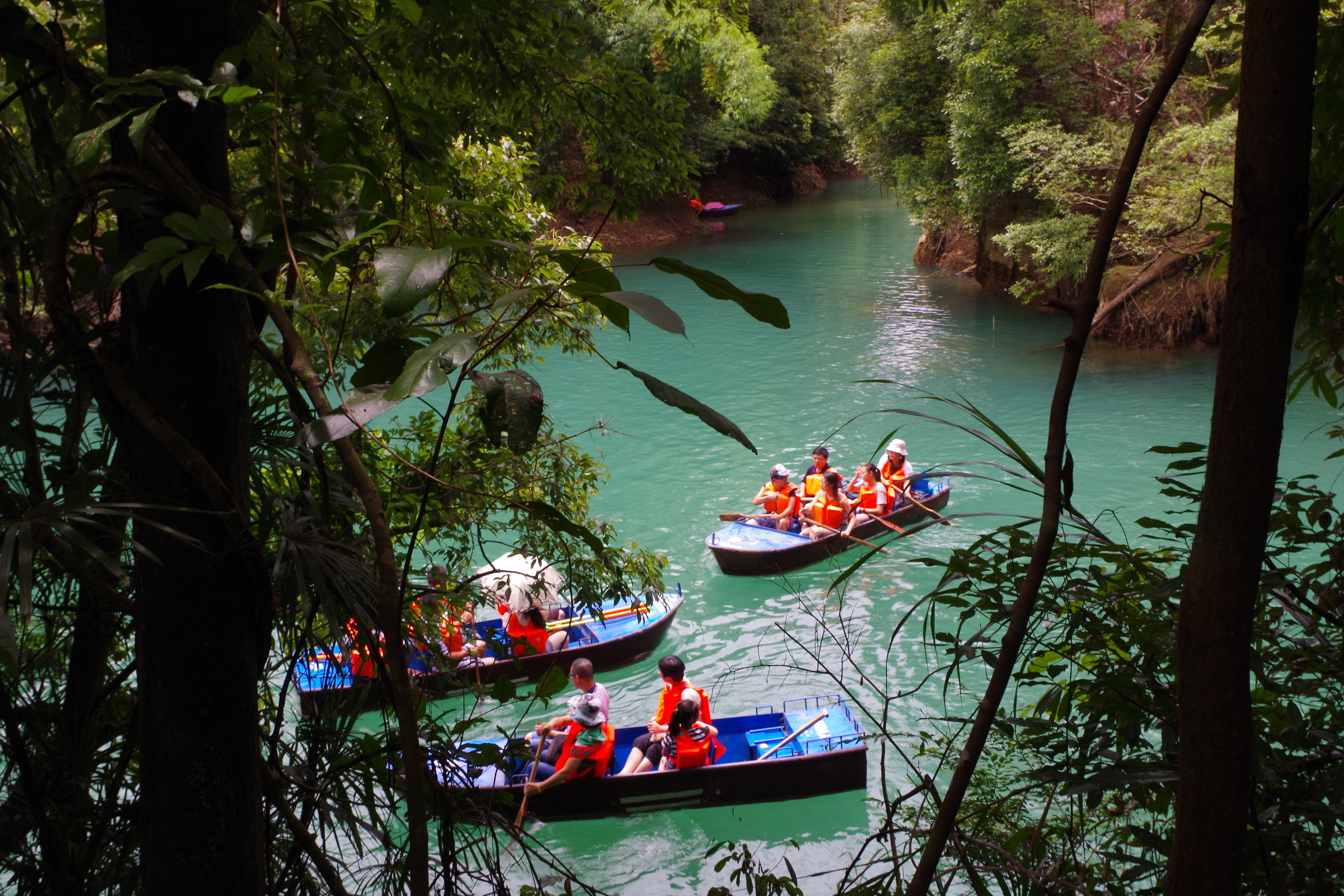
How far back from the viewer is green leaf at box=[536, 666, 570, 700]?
1.95 metres

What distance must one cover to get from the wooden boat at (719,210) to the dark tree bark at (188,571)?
33717 mm

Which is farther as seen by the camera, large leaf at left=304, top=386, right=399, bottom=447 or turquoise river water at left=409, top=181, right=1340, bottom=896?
turquoise river water at left=409, top=181, right=1340, bottom=896

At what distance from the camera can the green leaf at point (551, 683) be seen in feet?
6.41

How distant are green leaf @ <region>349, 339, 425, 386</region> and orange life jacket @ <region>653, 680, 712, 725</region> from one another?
582cm

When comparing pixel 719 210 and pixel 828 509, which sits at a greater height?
pixel 719 210

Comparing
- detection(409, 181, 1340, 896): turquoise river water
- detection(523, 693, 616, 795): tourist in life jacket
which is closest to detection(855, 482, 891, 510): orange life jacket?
detection(409, 181, 1340, 896): turquoise river water

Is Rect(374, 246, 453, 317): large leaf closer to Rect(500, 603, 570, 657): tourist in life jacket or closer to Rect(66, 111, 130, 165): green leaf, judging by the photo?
Rect(66, 111, 130, 165): green leaf

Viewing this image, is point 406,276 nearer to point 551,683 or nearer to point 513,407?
point 513,407

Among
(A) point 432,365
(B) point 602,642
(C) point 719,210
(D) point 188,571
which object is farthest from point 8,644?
(C) point 719,210

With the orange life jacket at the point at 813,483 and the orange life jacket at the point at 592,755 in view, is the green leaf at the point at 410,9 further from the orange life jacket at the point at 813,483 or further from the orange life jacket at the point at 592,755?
the orange life jacket at the point at 813,483

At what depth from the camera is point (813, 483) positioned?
33.8 ft

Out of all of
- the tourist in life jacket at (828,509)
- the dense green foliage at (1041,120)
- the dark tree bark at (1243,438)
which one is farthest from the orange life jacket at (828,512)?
the dark tree bark at (1243,438)

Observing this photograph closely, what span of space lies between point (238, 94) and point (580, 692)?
20.4 feet

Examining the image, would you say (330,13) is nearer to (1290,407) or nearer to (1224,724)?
(1224,724)
